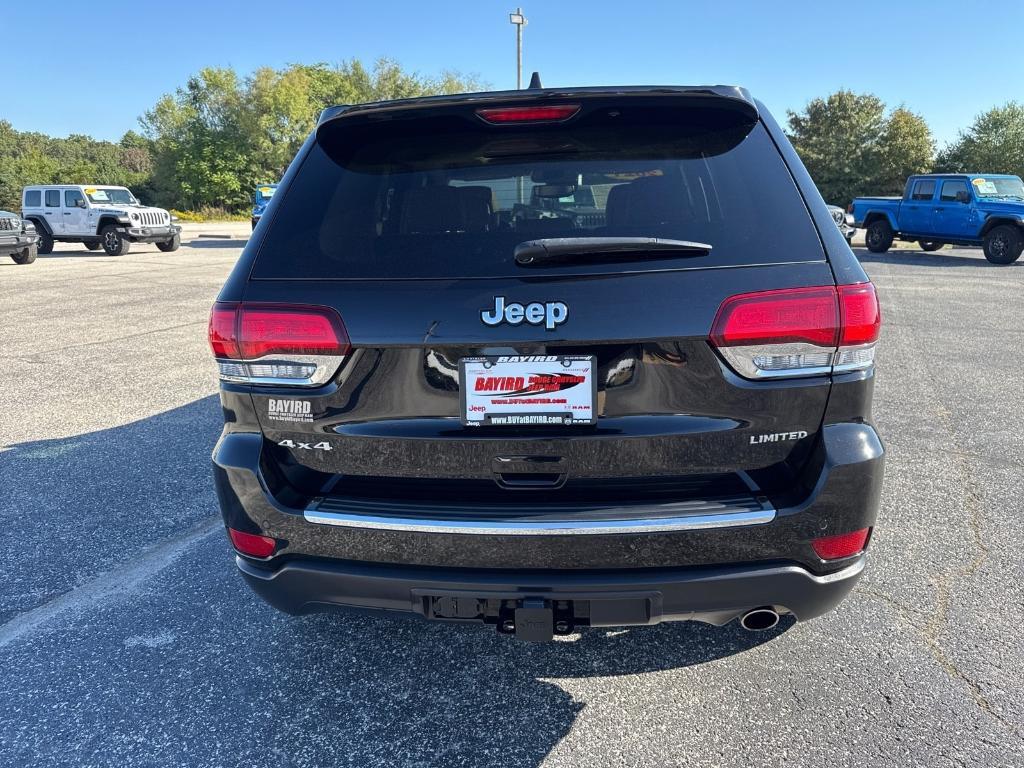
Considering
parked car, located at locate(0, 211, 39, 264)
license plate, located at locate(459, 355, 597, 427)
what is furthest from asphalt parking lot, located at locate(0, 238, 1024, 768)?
parked car, located at locate(0, 211, 39, 264)

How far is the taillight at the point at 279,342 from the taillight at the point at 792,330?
3.32ft

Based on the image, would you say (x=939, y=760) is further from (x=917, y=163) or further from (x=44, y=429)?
(x=917, y=163)

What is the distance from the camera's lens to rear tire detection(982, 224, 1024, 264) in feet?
57.0

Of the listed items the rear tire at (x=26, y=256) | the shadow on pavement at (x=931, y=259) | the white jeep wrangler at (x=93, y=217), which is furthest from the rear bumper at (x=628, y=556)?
the white jeep wrangler at (x=93, y=217)

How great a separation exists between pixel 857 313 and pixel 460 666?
5.61 feet

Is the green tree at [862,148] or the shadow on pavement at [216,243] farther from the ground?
the green tree at [862,148]

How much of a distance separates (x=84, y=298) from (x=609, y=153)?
41.5 feet

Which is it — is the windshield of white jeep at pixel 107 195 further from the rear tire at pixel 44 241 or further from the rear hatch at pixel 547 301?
the rear hatch at pixel 547 301

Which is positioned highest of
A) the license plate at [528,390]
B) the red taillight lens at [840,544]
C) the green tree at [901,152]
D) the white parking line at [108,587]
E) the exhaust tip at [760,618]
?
the green tree at [901,152]

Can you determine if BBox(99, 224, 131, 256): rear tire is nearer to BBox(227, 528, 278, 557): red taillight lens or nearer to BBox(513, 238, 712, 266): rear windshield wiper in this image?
BBox(227, 528, 278, 557): red taillight lens

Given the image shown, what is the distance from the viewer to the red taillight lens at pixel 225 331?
1.97 m

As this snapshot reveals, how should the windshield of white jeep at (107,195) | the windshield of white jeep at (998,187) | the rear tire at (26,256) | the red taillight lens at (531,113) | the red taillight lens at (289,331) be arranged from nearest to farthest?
the red taillight lens at (289,331) < the red taillight lens at (531,113) < the windshield of white jeep at (998,187) < the rear tire at (26,256) < the windshield of white jeep at (107,195)

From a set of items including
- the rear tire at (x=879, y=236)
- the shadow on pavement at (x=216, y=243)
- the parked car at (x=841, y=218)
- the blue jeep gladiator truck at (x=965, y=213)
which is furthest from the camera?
the shadow on pavement at (x=216, y=243)

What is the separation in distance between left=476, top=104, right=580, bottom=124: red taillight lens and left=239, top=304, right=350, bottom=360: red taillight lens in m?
0.74
